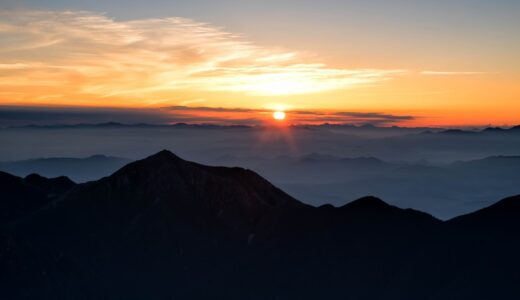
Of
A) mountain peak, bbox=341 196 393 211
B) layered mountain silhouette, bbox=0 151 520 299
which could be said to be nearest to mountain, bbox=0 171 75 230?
layered mountain silhouette, bbox=0 151 520 299

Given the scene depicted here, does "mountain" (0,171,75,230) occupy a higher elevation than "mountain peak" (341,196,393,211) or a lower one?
lower

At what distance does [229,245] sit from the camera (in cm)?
15738

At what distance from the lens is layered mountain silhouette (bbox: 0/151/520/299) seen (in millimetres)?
139250

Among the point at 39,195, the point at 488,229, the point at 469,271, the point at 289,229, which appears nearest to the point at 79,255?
the point at 39,195

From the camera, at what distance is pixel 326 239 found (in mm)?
155500

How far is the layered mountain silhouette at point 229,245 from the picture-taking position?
457ft

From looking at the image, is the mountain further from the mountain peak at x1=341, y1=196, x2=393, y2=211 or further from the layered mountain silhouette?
the mountain peak at x1=341, y1=196, x2=393, y2=211

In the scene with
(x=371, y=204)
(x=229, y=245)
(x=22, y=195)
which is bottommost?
(x=229, y=245)

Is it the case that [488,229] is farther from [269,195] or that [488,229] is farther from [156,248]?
[156,248]

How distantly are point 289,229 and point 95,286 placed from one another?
58.2 metres

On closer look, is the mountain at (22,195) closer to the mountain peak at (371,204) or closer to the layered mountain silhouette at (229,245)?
the layered mountain silhouette at (229,245)

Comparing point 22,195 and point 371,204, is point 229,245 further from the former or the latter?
point 22,195

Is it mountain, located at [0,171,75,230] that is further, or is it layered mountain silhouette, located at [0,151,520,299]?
mountain, located at [0,171,75,230]

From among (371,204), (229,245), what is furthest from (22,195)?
(371,204)
